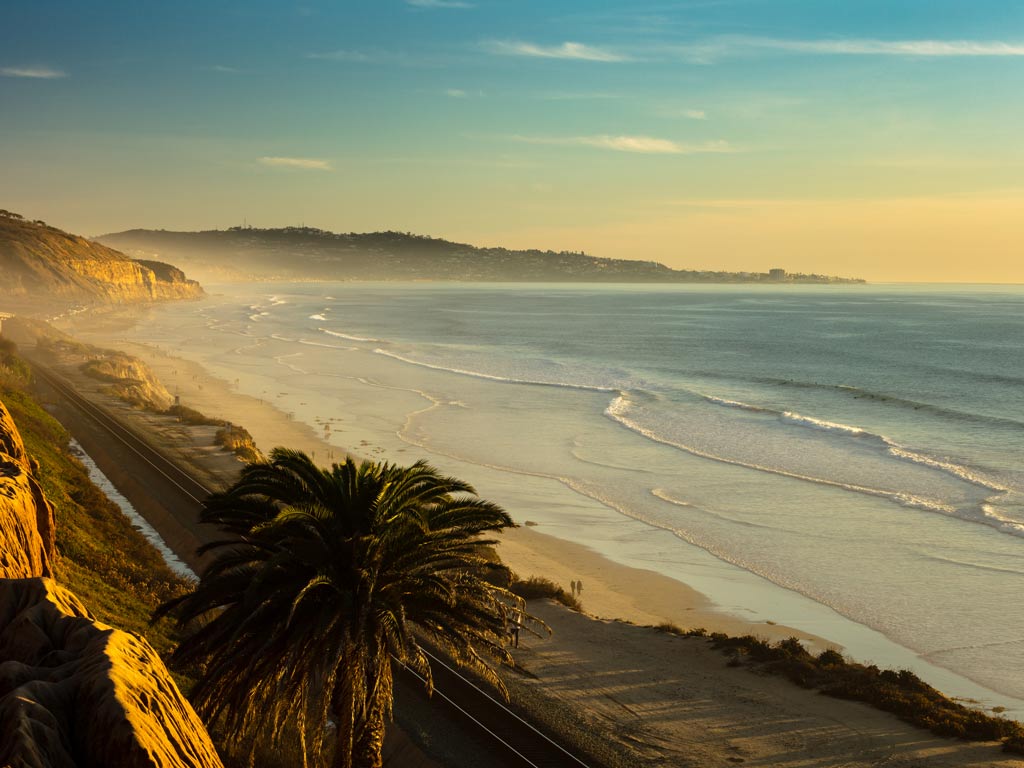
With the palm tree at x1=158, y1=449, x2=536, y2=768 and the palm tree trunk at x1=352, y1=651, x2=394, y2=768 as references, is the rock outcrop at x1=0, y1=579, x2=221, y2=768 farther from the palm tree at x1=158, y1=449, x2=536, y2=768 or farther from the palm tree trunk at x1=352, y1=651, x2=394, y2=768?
the palm tree trunk at x1=352, y1=651, x2=394, y2=768

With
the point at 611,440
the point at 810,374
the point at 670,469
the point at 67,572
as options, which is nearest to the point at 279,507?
the point at 67,572

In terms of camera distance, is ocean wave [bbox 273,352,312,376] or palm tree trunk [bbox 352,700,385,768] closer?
palm tree trunk [bbox 352,700,385,768]

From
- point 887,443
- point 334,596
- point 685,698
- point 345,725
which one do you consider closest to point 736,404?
point 887,443

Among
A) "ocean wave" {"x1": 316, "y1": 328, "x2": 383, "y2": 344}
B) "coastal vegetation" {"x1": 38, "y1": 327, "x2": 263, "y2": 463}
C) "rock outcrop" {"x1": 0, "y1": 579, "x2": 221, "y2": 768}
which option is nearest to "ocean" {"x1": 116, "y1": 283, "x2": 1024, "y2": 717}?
"ocean wave" {"x1": 316, "y1": 328, "x2": 383, "y2": 344}

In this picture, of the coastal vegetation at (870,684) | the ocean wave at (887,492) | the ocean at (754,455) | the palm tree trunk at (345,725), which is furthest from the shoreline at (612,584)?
the ocean wave at (887,492)

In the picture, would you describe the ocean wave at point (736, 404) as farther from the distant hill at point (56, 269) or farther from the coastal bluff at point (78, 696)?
the distant hill at point (56, 269)

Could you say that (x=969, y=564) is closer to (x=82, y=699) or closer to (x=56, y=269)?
(x=82, y=699)

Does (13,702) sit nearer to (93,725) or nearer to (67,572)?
(93,725)
